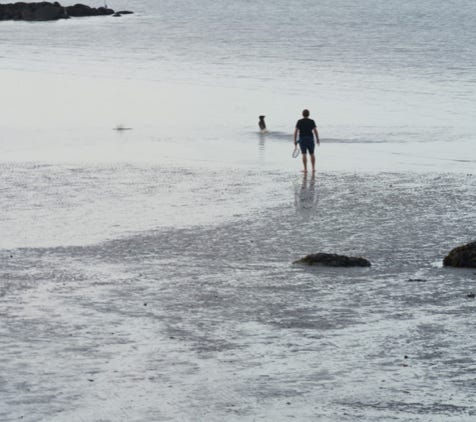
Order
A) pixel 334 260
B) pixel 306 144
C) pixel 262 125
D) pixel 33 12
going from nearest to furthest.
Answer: pixel 334 260 → pixel 306 144 → pixel 262 125 → pixel 33 12

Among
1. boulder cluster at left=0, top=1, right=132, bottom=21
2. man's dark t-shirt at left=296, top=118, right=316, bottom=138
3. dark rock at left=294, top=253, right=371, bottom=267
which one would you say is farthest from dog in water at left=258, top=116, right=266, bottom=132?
boulder cluster at left=0, top=1, right=132, bottom=21

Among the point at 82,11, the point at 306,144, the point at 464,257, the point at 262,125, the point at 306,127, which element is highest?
the point at 306,127

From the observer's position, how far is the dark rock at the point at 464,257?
1961cm

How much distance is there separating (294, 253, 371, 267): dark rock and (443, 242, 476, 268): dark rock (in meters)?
1.41

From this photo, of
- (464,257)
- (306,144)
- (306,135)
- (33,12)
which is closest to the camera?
(464,257)

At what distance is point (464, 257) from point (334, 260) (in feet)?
6.95

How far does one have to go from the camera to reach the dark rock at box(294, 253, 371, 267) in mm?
19875

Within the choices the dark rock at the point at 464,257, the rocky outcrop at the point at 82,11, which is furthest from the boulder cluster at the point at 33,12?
the dark rock at the point at 464,257

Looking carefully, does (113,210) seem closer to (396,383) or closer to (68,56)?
(396,383)

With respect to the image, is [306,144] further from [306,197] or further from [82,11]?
[82,11]

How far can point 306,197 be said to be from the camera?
1093 inches

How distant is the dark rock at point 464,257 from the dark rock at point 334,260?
4.63 feet

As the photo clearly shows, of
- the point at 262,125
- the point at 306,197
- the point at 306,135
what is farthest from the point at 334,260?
the point at 262,125

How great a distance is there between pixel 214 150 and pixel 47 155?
5.27m
